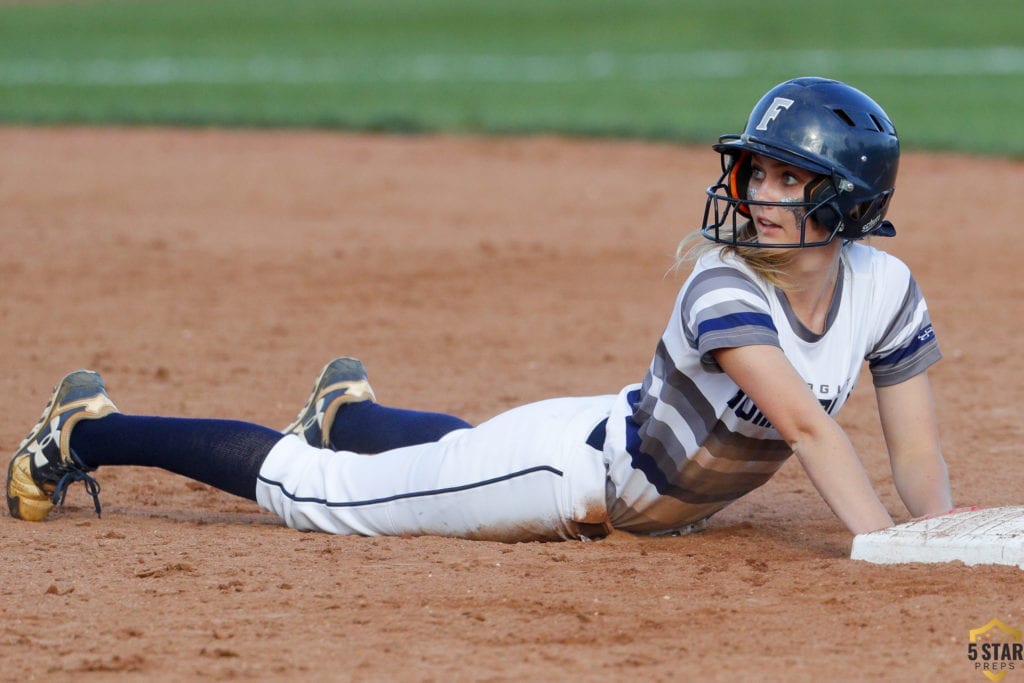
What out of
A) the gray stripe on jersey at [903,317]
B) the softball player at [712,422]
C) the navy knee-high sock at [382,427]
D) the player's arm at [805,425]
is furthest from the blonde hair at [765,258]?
the navy knee-high sock at [382,427]

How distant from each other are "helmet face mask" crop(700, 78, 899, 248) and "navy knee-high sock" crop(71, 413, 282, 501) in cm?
132

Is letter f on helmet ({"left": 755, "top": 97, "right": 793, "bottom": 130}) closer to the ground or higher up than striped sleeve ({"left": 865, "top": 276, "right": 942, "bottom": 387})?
higher up

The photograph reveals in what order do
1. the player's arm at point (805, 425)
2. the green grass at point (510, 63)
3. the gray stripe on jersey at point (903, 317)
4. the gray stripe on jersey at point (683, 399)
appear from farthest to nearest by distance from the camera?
1. the green grass at point (510, 63)
2. the gray stripe on jersey at point (903, 317)
3. the gray stripe on jersey at point (683, 399)
4. the player's arm at point (805, 425)

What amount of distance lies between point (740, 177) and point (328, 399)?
1.46 m

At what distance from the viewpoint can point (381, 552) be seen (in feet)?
11.3

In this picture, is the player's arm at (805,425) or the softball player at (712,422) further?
the softball player at (712,422)

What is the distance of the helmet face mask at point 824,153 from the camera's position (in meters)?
3.17

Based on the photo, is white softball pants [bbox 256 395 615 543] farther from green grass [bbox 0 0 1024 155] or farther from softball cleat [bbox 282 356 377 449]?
green grass [bbox 0 0 1024 155]

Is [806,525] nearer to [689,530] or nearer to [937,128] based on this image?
[689,530]

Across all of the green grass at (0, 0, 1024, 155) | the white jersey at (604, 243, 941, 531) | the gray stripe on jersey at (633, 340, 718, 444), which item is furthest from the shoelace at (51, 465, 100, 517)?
the green grass at (0, 0, 1024, 155)

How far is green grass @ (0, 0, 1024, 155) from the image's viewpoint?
1240 cm

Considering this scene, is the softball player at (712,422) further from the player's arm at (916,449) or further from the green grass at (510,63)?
the green grass at (510,63)

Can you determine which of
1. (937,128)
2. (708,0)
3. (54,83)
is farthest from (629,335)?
(708,0)

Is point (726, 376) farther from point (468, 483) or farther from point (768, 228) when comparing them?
point (468, 483)
